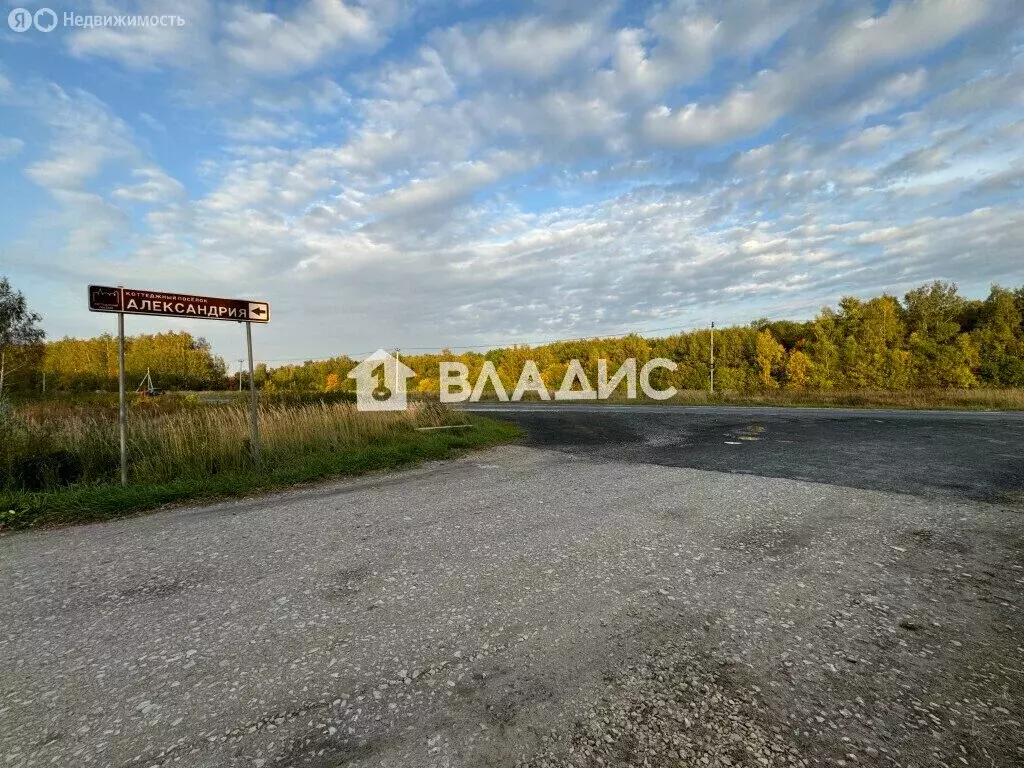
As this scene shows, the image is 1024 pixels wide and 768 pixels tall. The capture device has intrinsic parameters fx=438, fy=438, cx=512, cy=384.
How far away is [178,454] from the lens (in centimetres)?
674

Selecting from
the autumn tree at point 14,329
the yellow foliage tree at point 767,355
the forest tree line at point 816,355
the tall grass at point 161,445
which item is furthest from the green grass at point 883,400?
the autumn tree at point 14,329

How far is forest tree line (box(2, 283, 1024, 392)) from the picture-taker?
103 feet

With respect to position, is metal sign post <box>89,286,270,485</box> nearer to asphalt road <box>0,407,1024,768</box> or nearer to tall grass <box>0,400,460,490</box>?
tall grass <box>0,400,460,490</box>

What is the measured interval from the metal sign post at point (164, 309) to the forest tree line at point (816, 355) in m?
15.9

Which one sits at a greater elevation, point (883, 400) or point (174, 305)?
point (174, 305)

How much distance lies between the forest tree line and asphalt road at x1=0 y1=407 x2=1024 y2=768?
19.1m

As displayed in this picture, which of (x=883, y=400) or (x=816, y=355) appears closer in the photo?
(x=883, y=400)

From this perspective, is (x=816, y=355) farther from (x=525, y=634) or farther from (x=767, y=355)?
(x=525, y=634)

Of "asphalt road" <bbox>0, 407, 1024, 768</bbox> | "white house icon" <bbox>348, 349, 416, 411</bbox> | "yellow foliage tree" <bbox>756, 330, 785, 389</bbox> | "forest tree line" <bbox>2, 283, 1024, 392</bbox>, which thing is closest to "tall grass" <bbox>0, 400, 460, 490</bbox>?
"asphalt road" <bbox>0, 407, 1024, 768</bbox>

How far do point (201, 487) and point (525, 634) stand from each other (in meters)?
5.42

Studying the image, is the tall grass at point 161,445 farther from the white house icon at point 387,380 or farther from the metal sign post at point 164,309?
the white house icon at point 387,380

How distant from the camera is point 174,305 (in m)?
6.18

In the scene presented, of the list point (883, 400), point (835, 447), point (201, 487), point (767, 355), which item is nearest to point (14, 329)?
point (201, 487)

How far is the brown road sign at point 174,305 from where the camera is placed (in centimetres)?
560
